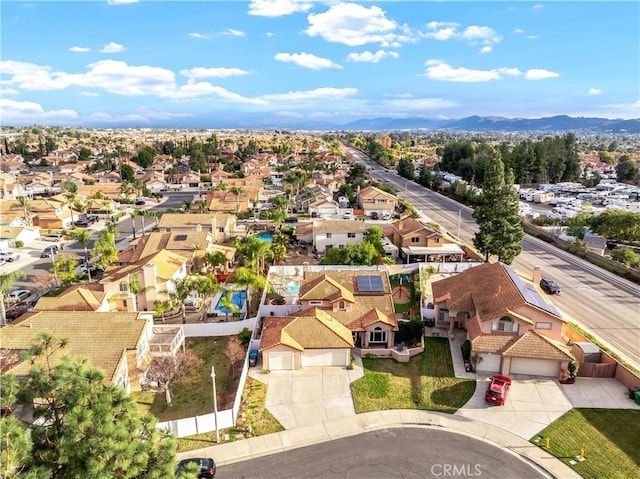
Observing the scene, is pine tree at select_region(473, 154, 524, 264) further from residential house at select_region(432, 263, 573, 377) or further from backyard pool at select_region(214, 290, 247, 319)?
backyard pool at select_region(214, 290, 247, 319)

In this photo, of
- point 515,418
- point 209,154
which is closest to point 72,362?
point 515,418

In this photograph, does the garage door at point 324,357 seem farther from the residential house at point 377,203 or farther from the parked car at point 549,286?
the residential house at point 377,203

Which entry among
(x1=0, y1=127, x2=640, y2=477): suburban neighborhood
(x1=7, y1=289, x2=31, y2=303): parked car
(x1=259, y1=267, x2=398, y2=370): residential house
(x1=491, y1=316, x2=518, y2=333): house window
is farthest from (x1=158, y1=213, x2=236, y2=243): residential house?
(x1=491, y1=316, x2=518, y2=333): house window

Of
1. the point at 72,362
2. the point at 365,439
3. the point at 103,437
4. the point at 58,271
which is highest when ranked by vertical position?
the point at 72,362

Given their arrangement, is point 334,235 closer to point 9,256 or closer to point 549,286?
point 549,286

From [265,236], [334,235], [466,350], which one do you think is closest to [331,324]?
[466,350]

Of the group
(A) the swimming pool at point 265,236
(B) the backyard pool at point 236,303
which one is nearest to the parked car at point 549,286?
→ (B) the backyard pool at point 236,303

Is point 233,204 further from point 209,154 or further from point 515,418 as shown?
point 209,154
